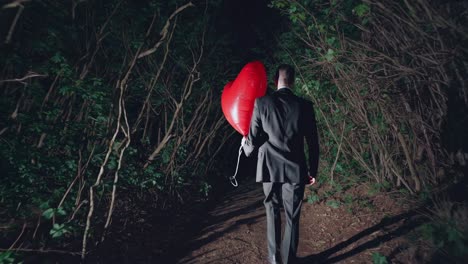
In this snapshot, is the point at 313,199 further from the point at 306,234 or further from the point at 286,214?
the point at 286,214

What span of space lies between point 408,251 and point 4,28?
417 cm

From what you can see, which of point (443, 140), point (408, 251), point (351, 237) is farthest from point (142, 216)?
point (443, 140)

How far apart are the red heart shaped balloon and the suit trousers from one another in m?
0.70

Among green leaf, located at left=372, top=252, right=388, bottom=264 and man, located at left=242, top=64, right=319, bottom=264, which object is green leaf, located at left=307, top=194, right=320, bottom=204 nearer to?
green leaf, located at left=372, top=252, right=388, bottom=264

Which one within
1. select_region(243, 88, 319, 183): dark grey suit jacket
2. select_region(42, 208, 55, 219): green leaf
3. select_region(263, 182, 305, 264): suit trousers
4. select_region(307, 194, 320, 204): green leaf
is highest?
select_region(243, 88, 319, 183): dark grey suit jacket

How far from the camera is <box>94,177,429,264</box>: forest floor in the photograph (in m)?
3.36

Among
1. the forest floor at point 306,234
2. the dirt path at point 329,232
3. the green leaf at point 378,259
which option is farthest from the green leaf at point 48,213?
the green leaf at point 378,259

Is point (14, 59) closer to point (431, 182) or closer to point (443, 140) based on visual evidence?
point (443, 140)

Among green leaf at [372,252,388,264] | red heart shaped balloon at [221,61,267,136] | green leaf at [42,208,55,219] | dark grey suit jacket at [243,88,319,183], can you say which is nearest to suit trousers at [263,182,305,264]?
dark grey suit jacket at [243,88,319,183]

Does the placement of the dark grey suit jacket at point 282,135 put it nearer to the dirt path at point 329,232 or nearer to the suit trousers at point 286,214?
the suit trousers at point 286,214

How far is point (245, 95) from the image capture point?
2984mm

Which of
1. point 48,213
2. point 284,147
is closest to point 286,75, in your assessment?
point 284,147

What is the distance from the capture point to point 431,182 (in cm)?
387

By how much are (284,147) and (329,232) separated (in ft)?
5.84
